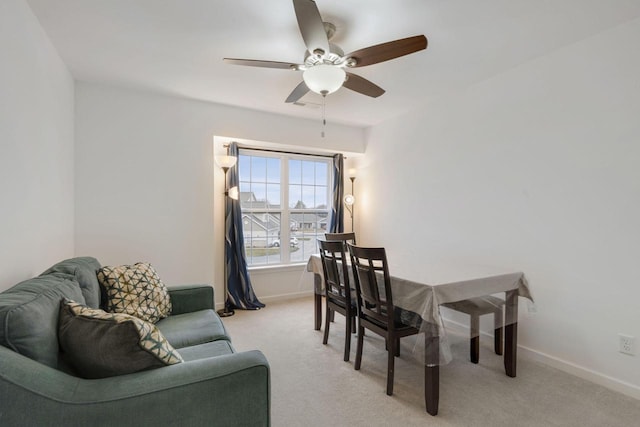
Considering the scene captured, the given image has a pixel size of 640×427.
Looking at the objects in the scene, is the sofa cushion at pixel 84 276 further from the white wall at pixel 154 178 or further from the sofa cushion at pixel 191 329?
the white wall at pixel 154 178

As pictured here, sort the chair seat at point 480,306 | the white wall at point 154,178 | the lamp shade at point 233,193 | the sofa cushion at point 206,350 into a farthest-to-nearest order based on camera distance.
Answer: the lamp shade at point 233,193 < the white wall at point 154,178 < the chair seat at point 480,306 < the sofa cushion at point 206,350

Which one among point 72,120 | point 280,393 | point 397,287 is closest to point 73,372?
point 280,393

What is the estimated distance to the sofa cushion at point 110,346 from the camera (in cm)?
114

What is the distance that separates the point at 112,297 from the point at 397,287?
1.81 meters

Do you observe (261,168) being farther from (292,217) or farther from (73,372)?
(73,372)

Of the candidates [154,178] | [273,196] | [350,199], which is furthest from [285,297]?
[154,178]

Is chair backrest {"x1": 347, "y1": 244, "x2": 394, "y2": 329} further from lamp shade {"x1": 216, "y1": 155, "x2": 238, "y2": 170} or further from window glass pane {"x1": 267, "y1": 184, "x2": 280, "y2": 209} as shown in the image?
window glass pane {"x1": 267, "y1": 184, "x2": 280, "y2": 209}

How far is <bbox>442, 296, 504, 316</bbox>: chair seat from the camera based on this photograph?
2.37m

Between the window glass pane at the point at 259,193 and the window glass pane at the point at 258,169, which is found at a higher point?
the window glass pane at the point at 258,169

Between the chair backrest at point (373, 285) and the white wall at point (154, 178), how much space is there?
2.03 metres

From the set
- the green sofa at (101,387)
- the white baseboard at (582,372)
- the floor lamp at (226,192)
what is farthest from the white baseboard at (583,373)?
the floor lamp at (226,192)

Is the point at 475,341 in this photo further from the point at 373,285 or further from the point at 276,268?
the point at 276,268

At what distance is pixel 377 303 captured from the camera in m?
2.20

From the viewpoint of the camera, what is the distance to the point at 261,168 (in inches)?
176
